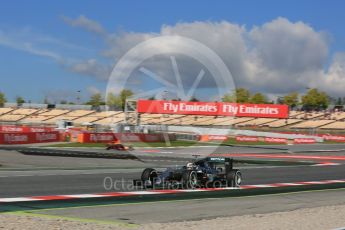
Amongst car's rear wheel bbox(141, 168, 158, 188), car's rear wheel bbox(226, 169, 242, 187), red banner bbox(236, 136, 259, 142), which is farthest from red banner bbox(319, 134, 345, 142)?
car's rear wheel bbox(141, 168, 158, 188)

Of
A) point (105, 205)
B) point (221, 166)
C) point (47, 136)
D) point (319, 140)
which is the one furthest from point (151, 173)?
point (319, 140)

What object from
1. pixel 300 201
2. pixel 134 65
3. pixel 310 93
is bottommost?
pixel 300 201

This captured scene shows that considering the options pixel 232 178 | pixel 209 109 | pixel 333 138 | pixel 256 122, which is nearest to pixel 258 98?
pixel 256 122

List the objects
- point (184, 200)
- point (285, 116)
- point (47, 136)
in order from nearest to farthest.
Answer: point (184, 200), point (47, 136), point (285, 116)

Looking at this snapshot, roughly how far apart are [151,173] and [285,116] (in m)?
44.1

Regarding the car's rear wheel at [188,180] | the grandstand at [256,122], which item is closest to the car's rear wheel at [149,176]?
the car's rear wheel at [188,180]

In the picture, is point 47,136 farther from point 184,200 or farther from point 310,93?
point 310,93

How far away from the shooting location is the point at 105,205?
1034cm

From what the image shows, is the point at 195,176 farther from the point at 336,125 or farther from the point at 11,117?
the point at 11,117

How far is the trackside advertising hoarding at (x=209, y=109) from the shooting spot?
151 feet

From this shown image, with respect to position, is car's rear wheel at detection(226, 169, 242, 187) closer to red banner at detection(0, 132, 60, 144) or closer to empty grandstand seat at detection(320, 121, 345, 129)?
red banner at detection(0, 132, 60, 144)

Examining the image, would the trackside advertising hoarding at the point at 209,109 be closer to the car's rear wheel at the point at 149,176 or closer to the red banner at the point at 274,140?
the red banner at the point at 274,140

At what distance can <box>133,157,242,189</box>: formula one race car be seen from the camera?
44.8 ft

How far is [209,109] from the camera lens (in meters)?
52.0
